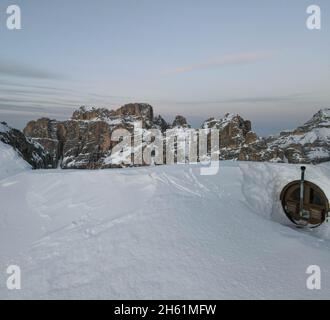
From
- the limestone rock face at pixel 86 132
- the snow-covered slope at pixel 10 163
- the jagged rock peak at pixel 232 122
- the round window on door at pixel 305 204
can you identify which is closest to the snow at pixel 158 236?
the round window on door at pixel 305 204

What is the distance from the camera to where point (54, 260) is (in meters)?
5.43

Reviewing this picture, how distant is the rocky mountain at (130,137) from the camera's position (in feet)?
452

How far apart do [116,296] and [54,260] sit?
1.86 metres

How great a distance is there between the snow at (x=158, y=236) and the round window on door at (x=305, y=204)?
30 cm

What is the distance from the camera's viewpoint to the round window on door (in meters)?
8.84

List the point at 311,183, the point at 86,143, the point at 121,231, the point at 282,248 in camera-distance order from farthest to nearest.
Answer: the point at 86,143 < the point at 311,183 < the point at 121,231 < the point at 282,248

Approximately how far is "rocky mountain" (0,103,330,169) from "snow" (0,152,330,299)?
122651 millimetres

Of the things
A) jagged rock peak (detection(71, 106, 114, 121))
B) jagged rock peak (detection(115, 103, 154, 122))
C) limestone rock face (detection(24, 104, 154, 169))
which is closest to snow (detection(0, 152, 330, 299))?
limestone rock face (detection(24, 104, 154, 169))

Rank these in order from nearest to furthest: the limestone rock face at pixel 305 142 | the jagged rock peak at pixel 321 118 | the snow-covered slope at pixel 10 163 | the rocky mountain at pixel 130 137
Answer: the snow-covered slope at pixel 10 163 < the limestone rock face at pixel 305 142 < the rocky mountain at pixel 130 137 < the jagged rock peak at pixel 321 118

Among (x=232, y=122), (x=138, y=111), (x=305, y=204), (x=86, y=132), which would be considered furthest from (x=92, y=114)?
(x=305, y=204)

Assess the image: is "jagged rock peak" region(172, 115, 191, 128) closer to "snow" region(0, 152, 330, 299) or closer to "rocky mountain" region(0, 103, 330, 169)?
"rocky mountain" region(0, 103, 330, 169)

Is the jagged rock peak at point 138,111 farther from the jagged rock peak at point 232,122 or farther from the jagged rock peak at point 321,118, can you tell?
the jagged rock peak at point 321,118
